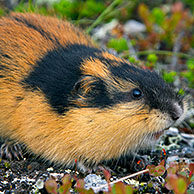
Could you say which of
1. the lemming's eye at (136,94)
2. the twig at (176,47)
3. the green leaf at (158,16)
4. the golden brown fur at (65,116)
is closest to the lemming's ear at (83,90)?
A: the golden brown fur at (65,116)

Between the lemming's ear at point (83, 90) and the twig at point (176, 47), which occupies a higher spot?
the twig at point (176, 47)

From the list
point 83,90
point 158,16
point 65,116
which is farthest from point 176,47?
point 65,116

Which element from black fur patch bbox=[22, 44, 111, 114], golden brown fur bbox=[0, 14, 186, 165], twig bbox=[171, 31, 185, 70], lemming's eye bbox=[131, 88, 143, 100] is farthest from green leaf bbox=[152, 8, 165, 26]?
lemming's eye bbox=[131, 88, 143, 100]

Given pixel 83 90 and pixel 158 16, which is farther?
pixel 158 16

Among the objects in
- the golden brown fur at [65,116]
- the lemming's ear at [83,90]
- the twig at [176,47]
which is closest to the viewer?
the golden brown fur at [65,116]

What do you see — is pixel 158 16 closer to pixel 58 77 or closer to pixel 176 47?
pixel 176 47

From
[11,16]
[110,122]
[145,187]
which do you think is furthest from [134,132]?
[11,16]

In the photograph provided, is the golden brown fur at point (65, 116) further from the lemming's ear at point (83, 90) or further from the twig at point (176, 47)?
the twig at point (176, 47)

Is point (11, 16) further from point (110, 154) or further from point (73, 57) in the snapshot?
point (110, 154)

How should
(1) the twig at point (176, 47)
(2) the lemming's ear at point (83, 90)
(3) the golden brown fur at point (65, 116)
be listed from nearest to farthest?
(3) the golden brown fur at point (65, 116) < (2) the lemming's ear at point (83, 90) < (1) the twig at point (176, 47)
